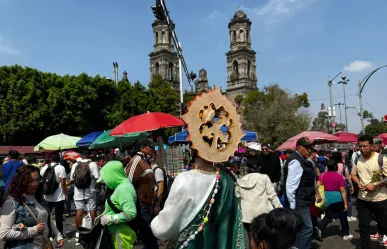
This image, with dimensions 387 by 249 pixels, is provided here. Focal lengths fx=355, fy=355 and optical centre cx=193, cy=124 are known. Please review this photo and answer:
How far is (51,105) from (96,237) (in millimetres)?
30558

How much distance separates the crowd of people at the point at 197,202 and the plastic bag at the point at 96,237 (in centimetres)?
7

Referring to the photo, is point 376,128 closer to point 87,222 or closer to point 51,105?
point 51,105

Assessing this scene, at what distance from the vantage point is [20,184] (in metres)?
3.69

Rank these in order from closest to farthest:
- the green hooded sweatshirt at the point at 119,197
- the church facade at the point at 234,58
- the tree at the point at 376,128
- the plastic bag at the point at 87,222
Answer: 1. the green hooded sweatshirt at the point at 119,197
2. the plastic bag at the point at 87,222
3. the tree at the point at 376,128
4. the church facade at the point at 234,58

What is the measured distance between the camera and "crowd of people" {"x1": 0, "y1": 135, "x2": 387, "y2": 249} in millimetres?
2650

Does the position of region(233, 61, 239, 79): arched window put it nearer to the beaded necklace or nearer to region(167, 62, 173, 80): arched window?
region(167, 62, 173, 80): arched window

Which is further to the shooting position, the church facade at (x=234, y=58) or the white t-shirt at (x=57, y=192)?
the church facade at (x=234, y=58)

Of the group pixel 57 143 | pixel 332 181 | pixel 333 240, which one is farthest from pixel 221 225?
pixel 57 143

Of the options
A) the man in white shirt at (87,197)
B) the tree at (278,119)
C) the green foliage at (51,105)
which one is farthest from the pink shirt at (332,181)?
the tree at (278,119)

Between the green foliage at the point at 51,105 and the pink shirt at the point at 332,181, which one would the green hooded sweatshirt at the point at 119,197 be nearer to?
the pink shirt at the point at 332,181

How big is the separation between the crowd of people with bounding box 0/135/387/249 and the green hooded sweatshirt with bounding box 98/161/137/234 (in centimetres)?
1

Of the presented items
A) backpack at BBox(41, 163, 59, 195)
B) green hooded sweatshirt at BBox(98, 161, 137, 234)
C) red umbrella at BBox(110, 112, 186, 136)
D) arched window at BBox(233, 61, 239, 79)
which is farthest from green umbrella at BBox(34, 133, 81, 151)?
arched window at BBox(233, 61, 239, 79)

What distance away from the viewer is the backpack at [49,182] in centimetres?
734

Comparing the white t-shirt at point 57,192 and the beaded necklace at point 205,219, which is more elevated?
the beaded necklace at point 205,219
